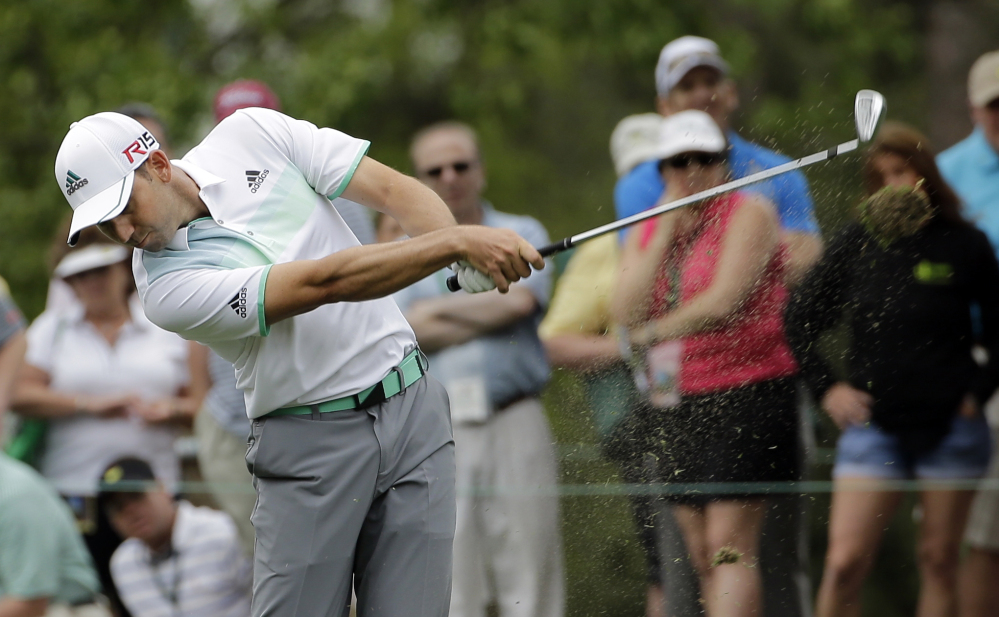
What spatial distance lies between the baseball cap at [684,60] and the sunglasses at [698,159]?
899 mm

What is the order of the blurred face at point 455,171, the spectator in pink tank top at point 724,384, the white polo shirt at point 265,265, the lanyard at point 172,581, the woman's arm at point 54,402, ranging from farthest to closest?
1. the woman's arm at point 54,402
2. the lanyard at point 172,581
3. the blurred face at point 455,171
4. the spectator in pink tank top at point 724,384
5. the white polo shirt at point 265,265

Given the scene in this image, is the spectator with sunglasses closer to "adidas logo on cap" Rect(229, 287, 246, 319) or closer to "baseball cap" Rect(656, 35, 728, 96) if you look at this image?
"baseball cap" Rect(656, 35, 728, 96)

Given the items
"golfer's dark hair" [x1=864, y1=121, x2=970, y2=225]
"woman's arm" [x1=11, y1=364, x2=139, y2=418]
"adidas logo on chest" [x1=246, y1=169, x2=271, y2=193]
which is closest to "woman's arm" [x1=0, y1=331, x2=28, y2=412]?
"woman's arm" [x1=11, y1=364, x2=139, y2=418]

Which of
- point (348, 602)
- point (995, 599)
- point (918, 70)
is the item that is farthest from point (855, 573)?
point (918, 70)

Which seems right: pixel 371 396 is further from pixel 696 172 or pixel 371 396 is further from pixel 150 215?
pixel 696 172

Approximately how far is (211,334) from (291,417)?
0.32 metres

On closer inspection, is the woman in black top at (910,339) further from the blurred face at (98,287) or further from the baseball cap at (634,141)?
the blurred face at (98,287)

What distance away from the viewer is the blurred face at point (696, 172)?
432cm

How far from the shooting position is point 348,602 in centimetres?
346

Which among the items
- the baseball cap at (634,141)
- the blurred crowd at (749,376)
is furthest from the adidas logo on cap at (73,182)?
the baseball cap at (634,141)

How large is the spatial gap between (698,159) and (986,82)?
1.17 metres

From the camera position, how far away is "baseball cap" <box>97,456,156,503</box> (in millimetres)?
5352

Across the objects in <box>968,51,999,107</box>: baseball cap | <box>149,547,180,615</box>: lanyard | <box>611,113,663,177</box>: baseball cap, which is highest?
<box>611,113,663,177</box>: baseball cap

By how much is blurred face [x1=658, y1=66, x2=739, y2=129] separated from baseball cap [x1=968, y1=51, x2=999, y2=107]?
0.98 m
